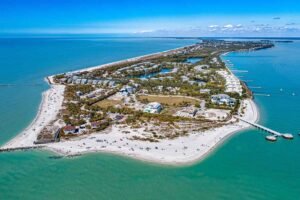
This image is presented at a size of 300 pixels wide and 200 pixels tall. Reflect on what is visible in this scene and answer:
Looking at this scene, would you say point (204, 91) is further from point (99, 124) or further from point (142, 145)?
point (142, 145)

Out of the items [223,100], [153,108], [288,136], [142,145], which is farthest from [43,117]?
[288,136]

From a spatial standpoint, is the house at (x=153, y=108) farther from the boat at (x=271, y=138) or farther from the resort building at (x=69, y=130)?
the boat at (x=271, y=138)

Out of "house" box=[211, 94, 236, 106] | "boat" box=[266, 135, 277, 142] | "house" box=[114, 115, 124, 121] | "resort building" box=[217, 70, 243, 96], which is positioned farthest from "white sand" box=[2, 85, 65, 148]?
"resort building" box=[217, 70, 243, 96]

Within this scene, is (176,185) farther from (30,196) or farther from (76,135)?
(76,135)

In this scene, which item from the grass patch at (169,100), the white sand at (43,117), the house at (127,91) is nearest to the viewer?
the white sand at (43,117)

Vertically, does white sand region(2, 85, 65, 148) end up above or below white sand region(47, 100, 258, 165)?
above

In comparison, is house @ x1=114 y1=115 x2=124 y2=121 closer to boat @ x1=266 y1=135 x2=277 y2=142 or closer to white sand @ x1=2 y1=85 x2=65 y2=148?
white sand @ x1=2 y1=85 x2=65 y2=148

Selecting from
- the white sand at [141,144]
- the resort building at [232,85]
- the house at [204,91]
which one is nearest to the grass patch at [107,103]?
the white sand at [141,144]

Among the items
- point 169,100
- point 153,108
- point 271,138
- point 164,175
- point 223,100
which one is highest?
point 223,100
